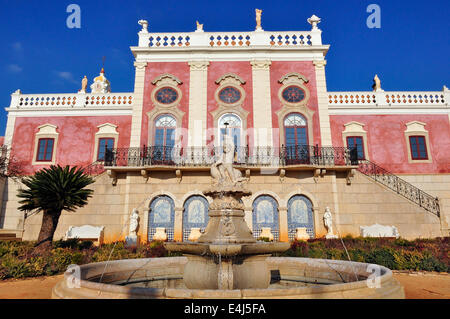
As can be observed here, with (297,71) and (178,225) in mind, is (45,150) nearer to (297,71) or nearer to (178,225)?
(178,225)

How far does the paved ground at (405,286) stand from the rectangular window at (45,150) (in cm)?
1362

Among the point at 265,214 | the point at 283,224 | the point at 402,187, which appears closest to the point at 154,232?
the point at 265,214

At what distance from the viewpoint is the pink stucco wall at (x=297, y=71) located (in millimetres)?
18031

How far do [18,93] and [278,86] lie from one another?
58.6 ft

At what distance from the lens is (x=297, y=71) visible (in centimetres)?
1878


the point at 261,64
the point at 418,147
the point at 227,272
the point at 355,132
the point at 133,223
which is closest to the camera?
the point at 227,272

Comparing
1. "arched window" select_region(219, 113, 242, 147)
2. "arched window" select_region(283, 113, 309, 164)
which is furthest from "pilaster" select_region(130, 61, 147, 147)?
"arched window" select_region(283, 113, 309, 164)

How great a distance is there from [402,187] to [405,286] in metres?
12.3

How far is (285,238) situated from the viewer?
52.0 feet

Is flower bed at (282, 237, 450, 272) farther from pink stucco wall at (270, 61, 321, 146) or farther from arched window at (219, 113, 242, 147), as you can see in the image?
arched window at (219, 113, 242, 147)

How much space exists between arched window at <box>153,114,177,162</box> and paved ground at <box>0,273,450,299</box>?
9.47 metres

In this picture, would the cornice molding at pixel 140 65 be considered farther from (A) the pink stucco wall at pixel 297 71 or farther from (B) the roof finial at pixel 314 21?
(B) the roof finial at pixel 314 21

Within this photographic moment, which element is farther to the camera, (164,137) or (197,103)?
(197,103)
